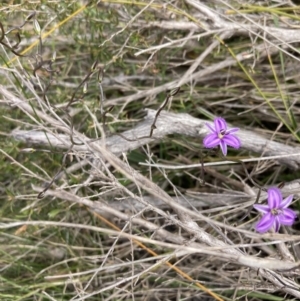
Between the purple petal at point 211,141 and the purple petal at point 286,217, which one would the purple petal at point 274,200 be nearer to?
the purple petal at point 286,217

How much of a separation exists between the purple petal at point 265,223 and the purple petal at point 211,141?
0.62 feet

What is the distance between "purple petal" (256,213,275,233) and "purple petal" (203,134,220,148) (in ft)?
0.62

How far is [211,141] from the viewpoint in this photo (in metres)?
1.04

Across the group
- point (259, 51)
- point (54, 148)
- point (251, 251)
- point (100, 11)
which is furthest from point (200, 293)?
point (100, 11)

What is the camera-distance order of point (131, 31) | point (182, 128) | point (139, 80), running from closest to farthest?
1. point (182, 128)
2. point (131, 31)
3. point (139, 80)

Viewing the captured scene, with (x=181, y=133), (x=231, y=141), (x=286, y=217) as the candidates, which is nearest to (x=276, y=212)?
(x=286, y=217)

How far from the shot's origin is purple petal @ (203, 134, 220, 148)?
1.03 m

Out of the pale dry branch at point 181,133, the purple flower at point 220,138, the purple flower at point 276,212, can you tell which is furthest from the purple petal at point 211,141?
the pale dry branch at point 181,133

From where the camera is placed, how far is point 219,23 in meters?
1.50

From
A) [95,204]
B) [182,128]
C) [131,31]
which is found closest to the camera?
[95,204]

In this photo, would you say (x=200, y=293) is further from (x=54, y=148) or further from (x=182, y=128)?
(x=54, y=148)

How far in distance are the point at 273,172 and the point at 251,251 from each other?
0.25 m

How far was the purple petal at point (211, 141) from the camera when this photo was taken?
103 cm

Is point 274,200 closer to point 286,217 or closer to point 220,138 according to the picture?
point 286,217
